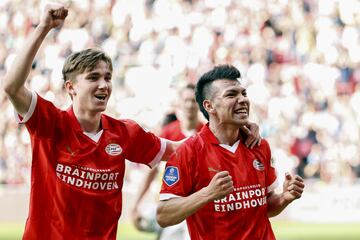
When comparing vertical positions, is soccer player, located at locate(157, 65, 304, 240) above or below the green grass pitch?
below

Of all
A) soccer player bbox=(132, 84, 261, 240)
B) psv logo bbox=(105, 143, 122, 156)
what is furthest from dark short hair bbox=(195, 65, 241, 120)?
soccer player bbox=(132, 84, 261, 240)

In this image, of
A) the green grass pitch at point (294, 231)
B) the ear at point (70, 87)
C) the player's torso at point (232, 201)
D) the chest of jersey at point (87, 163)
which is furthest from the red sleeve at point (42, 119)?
the green grass pitch at point (294, 231)

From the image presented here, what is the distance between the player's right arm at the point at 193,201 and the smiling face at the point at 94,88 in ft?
2.50

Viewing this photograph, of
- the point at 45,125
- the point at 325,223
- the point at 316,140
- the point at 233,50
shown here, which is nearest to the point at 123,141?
the point at 45,125

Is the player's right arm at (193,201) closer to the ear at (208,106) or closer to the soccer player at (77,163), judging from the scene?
the soccer player at (77,163)

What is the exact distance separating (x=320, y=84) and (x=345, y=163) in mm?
2097

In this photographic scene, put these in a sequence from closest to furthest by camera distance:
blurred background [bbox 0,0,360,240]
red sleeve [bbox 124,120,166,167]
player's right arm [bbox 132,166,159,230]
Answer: red sleeve [bbox 124,120,166,167] → player's right arm [bbox 132,166,159,230] → blurred background [bbox 0,0,360,240]

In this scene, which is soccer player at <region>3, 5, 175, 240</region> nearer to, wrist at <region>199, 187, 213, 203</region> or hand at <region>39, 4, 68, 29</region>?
hand at <region>39, 4, 68, 29</region>

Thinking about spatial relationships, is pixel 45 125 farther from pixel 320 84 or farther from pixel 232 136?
pixel 320 84

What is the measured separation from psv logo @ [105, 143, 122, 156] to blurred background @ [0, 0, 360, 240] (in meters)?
8.48

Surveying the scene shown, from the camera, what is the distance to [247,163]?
4.71 m

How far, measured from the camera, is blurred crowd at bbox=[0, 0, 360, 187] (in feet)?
48.6

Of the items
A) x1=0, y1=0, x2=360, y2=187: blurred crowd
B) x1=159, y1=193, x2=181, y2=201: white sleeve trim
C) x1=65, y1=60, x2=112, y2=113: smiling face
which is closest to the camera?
x1=159, y1=193, x2=181, y2=201: white sleeve trim

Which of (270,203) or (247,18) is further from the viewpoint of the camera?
(247,18)
